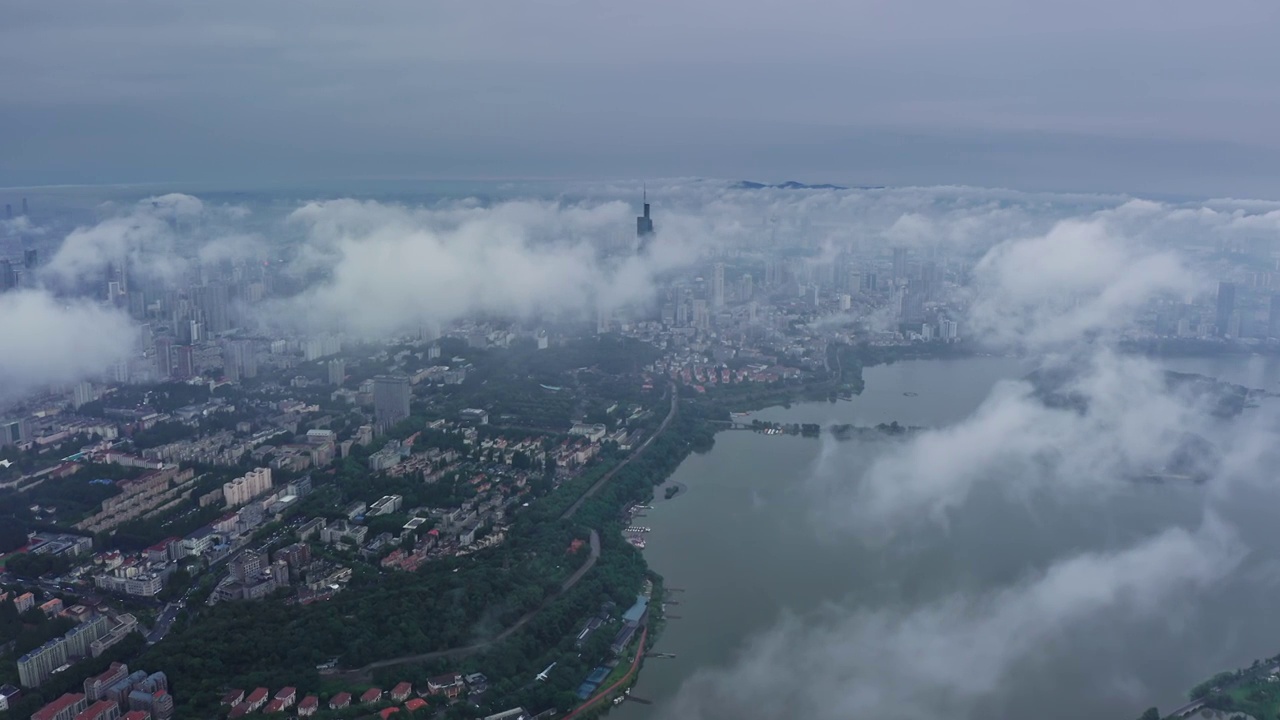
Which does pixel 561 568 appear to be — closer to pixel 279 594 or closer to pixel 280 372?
pixel 279 594

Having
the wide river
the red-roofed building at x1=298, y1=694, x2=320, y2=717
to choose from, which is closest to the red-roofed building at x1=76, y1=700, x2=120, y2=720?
the red-roofed building at x1=298, y1=694, x2=320, y2=717

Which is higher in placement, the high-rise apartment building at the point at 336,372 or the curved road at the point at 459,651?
the high-rise apartment building at the point at 336,372

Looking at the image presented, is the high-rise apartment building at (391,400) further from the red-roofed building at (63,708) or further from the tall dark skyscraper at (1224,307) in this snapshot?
the tall dark skyscraper at (1224,307)

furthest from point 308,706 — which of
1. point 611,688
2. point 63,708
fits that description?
A: point 611,688

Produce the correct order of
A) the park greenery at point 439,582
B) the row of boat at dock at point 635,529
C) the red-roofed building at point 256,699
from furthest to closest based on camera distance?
the row of boat at dock at point 635,529 < the park greenery at point 439,582 < the red-roofed building at point 256,699

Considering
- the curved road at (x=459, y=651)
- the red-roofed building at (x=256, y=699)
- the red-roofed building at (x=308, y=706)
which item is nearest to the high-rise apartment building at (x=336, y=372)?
the curved road at (x=459, y=651)

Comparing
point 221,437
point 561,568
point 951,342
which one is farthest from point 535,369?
point 951,342

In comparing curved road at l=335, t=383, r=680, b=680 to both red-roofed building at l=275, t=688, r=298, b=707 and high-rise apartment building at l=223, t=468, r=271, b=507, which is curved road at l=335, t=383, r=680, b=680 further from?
high-rise apartment building at l=223, t=468, r=271, b=507
